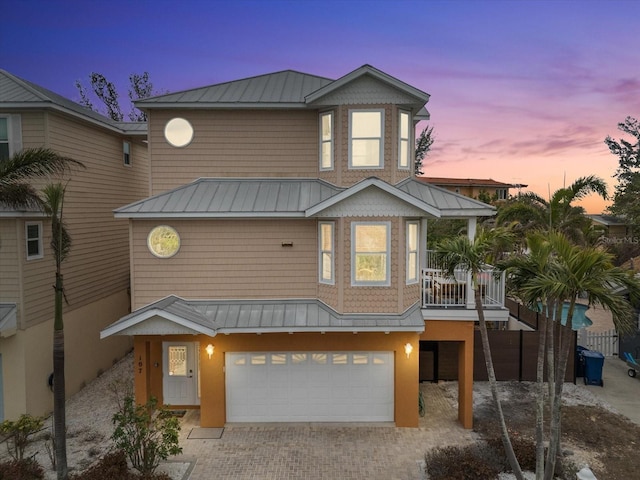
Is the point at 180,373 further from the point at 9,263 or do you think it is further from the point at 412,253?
the point at 412,253

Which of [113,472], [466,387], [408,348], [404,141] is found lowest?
[113,472]

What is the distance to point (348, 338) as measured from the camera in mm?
11039

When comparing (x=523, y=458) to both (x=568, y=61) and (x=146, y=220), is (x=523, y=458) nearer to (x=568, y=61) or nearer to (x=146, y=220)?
(x=146, y=220)

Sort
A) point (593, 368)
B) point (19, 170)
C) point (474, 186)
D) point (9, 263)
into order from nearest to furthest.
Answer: point (19, 170), point (9, 263), point (593, 368), point (474, 186)

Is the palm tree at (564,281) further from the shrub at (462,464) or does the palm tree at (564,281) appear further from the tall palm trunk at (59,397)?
the tall palm trunk at (59,397)

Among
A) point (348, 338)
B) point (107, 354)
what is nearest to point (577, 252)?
point (348, 338)

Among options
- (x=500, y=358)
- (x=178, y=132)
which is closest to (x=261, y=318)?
(x=178, y=132)

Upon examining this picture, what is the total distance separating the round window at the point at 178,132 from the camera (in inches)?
473

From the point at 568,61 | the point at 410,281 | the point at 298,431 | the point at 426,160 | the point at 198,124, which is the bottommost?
the point at 298,431

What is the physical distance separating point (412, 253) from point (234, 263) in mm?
4952

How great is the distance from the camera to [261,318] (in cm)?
1061

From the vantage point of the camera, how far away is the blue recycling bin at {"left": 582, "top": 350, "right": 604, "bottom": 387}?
522 inches

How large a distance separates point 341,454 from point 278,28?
84.8 feet

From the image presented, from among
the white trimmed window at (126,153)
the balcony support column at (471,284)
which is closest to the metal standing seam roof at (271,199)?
the balcony support column at (471,284)
